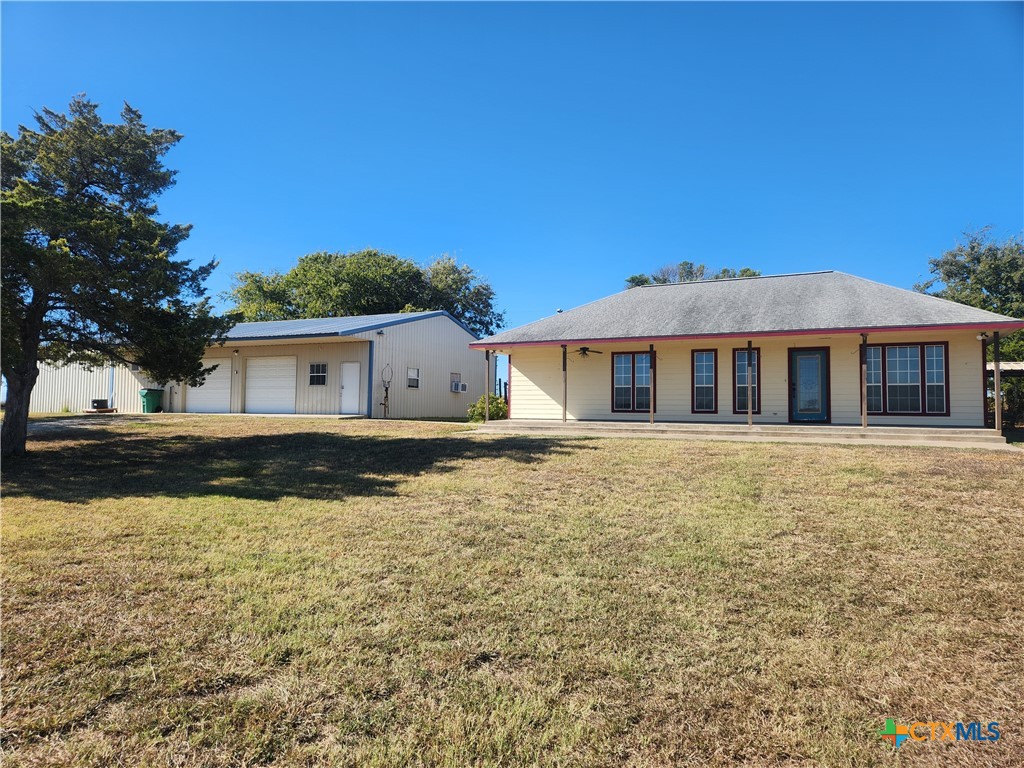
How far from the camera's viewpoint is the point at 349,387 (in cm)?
1925

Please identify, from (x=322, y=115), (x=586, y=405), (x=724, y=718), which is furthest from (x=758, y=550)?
(x=322, y=115)

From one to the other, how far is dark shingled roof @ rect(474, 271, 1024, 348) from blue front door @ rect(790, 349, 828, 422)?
1101 millimetres

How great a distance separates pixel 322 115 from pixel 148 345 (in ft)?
25.0

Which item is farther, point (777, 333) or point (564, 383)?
point (564, 383)

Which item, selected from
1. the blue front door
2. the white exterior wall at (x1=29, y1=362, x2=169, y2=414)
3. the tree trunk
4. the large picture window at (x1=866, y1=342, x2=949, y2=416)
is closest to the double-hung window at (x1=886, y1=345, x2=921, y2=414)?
the large picture window at (x1=866, y1=342, x2=949, y2=416)

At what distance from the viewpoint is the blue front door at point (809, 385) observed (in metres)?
13.7

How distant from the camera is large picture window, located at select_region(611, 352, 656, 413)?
1515 centimetres

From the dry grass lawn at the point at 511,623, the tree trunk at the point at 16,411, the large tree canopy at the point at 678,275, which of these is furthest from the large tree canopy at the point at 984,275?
the tree trunk at the point at 16,411

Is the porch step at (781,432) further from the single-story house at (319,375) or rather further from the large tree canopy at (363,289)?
the large tree canopy at (363,289)

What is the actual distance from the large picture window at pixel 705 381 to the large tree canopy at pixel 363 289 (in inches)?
850

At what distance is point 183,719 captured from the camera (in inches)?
97.3

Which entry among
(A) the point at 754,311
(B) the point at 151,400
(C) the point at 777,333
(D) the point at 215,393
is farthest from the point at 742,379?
(B) the point at 151,400

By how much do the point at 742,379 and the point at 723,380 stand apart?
18.1 inches

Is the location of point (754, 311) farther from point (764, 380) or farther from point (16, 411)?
point (16, 411)
